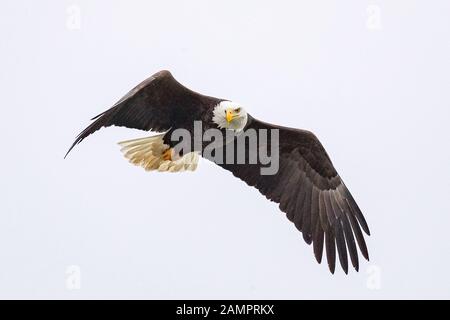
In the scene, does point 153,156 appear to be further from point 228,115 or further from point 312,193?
point 312,193

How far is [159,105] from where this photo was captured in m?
8.40

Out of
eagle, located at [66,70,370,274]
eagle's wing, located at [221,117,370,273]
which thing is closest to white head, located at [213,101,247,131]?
eagle, located at [66,70,370,274]

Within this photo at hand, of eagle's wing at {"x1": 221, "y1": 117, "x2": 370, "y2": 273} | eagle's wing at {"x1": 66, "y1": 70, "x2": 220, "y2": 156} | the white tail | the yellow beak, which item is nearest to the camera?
eagle's wing at {"x1": 66, "y1": 70, "x2": 220, "y2": 156}

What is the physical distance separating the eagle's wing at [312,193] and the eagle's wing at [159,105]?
72 cm

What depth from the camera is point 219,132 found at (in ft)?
28.2

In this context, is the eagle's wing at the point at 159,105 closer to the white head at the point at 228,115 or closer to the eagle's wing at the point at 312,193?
the white head at the point at 228,115

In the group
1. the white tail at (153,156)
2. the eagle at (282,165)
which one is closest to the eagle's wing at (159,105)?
the eagle at (282,165)

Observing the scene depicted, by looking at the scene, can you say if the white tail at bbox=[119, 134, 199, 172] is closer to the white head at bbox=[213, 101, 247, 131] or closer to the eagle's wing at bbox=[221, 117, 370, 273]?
the eagle's wing at bbox=[221, 117, 370, 273]

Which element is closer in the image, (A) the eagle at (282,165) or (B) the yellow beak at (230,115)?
(B) the yellow beak at (230,115)

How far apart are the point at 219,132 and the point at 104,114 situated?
150 cm

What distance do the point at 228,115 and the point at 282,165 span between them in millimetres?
1195

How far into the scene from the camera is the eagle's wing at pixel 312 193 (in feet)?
29.6

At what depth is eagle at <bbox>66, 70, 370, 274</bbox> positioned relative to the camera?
334 inches

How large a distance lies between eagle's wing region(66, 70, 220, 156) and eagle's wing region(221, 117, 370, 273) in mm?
724
